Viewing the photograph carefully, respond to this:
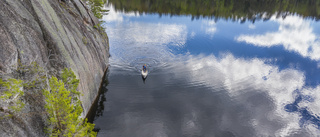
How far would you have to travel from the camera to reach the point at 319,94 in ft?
115

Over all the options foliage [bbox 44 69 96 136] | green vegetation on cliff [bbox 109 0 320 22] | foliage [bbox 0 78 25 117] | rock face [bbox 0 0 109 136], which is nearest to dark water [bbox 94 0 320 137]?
rock face [bbox 0 0 109 136]

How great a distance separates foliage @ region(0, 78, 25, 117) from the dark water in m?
13.0

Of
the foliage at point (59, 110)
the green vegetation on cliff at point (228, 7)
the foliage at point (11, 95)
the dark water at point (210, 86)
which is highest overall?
the green vegetation on cliff at point (228, 7)

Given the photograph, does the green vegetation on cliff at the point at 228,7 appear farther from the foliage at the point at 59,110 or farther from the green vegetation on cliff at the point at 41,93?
the foliage at the point at 59,110

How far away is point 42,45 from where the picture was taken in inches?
739

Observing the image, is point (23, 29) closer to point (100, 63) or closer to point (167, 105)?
point (100, 63)

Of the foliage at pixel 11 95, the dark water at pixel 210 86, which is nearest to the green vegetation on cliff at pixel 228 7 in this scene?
the dark water at pixel 210 86

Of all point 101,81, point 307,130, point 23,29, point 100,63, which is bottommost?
point 307,130

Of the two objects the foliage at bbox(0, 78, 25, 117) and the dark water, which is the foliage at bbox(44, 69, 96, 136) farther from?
the dark water

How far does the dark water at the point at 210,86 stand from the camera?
26938mm

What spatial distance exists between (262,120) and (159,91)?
685 inches

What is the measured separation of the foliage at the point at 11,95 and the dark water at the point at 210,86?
1297 centimetres

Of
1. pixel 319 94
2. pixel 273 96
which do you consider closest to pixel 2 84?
pixel 273 96

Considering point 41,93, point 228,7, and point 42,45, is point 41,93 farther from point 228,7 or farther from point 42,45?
point 228,7
